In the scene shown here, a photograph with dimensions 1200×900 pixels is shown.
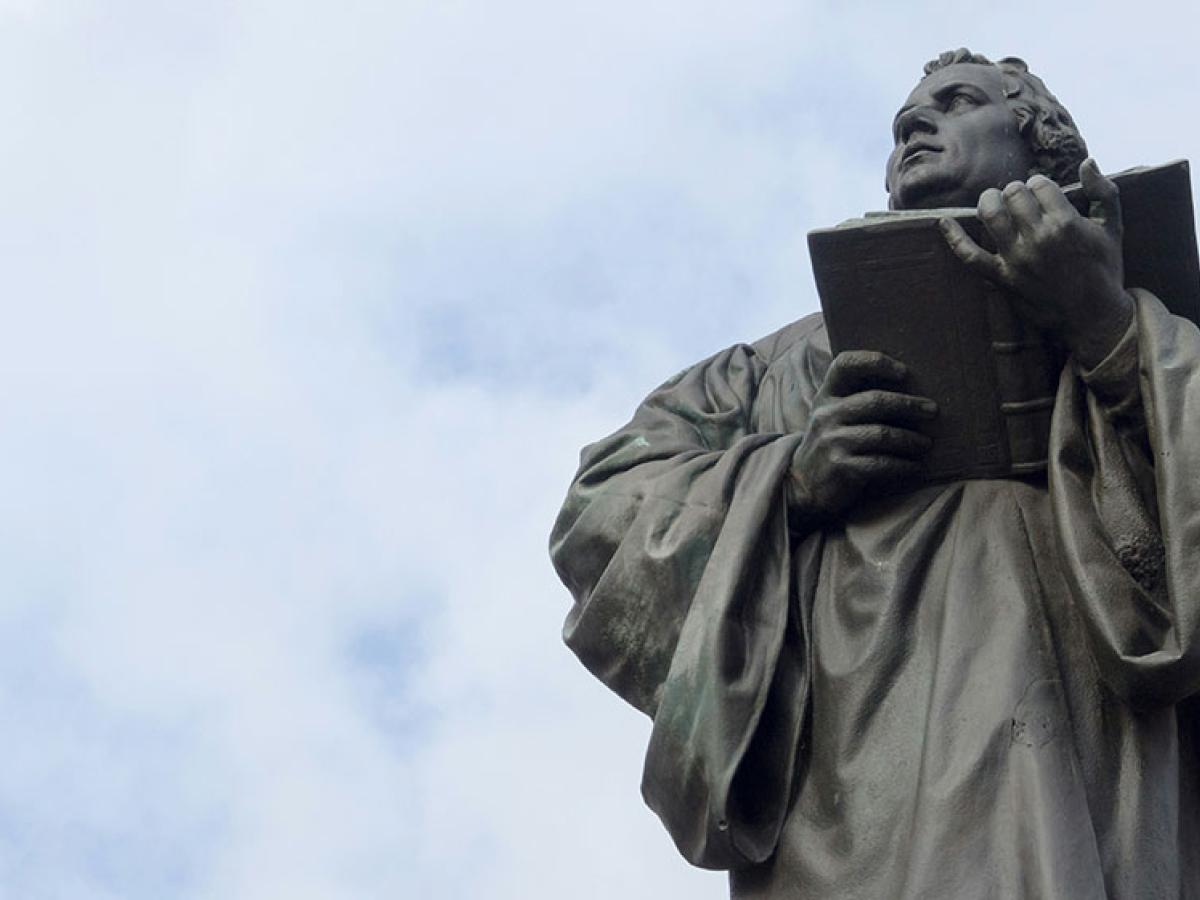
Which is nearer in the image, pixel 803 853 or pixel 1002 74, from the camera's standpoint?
pixel 803 853

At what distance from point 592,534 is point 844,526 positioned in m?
0.73

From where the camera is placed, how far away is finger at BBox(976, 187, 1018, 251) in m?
8.12

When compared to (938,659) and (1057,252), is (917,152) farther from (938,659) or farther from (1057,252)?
(938,659)

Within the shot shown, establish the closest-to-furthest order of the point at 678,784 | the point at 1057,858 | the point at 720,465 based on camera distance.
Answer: the point at 1057,858 < the point at 678,784 < the point at 720,465

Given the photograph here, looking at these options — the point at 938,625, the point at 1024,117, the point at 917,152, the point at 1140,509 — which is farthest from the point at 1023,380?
the point at 1024,117

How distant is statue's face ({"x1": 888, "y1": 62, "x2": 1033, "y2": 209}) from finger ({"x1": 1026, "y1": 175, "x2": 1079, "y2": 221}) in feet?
2.94

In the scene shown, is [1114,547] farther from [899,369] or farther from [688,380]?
[688,380]

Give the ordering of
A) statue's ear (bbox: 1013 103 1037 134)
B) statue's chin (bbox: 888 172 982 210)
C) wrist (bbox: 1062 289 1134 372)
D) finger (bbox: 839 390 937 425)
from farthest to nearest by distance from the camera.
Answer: statue's ear (bbox: 1013 103 1037 134) → statue's chin (bbox: 888 172 982 210) → finger (bbox: 839 390 937 425) → wrist (bbox: 1062 289 1134 372)

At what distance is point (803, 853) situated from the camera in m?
8.07

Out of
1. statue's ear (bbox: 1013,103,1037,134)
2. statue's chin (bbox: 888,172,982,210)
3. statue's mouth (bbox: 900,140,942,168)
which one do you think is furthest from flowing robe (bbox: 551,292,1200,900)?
statue's ear (bbox: 1013,103,1037,134)

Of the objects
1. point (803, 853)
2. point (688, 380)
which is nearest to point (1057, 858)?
point (803, 853)

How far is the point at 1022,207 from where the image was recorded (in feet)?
26.7

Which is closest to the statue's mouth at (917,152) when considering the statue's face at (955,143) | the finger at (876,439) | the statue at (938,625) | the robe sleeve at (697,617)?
the statue's face at (955,143)

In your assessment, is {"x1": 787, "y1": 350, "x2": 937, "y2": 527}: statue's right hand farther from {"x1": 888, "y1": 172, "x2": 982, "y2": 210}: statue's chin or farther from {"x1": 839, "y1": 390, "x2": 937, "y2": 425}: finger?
{"x1": 888, "y1": 172, "x2": 982, "y2": 210}: statue's chin
